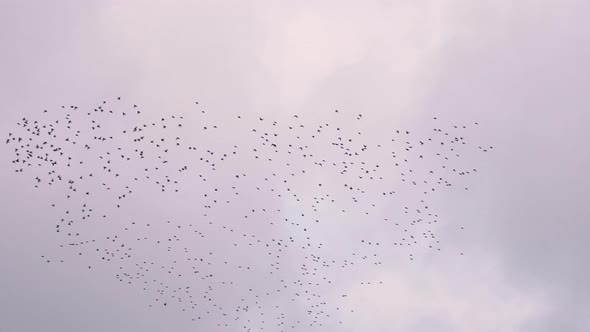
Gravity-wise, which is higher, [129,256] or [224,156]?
[224,156]

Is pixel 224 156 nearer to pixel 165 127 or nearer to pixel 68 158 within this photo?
pixel 165 127

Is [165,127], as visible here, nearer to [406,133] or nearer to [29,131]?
[29,131]

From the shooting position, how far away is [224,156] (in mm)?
139375

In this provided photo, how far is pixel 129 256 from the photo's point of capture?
14300 centimetres

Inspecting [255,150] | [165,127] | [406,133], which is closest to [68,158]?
[165,127]

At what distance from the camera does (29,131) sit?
132m

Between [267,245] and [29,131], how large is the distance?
127ft

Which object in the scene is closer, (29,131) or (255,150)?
(29,131)

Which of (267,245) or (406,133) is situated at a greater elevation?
(406,133)

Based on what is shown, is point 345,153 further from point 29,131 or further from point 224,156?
point 29,131

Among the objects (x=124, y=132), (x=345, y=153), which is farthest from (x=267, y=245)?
(x=124, y=132)

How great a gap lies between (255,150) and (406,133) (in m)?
23.2

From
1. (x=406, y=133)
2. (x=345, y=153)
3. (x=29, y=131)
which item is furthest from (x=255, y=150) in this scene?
(x=29, y=131)

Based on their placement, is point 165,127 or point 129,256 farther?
point 129,256
